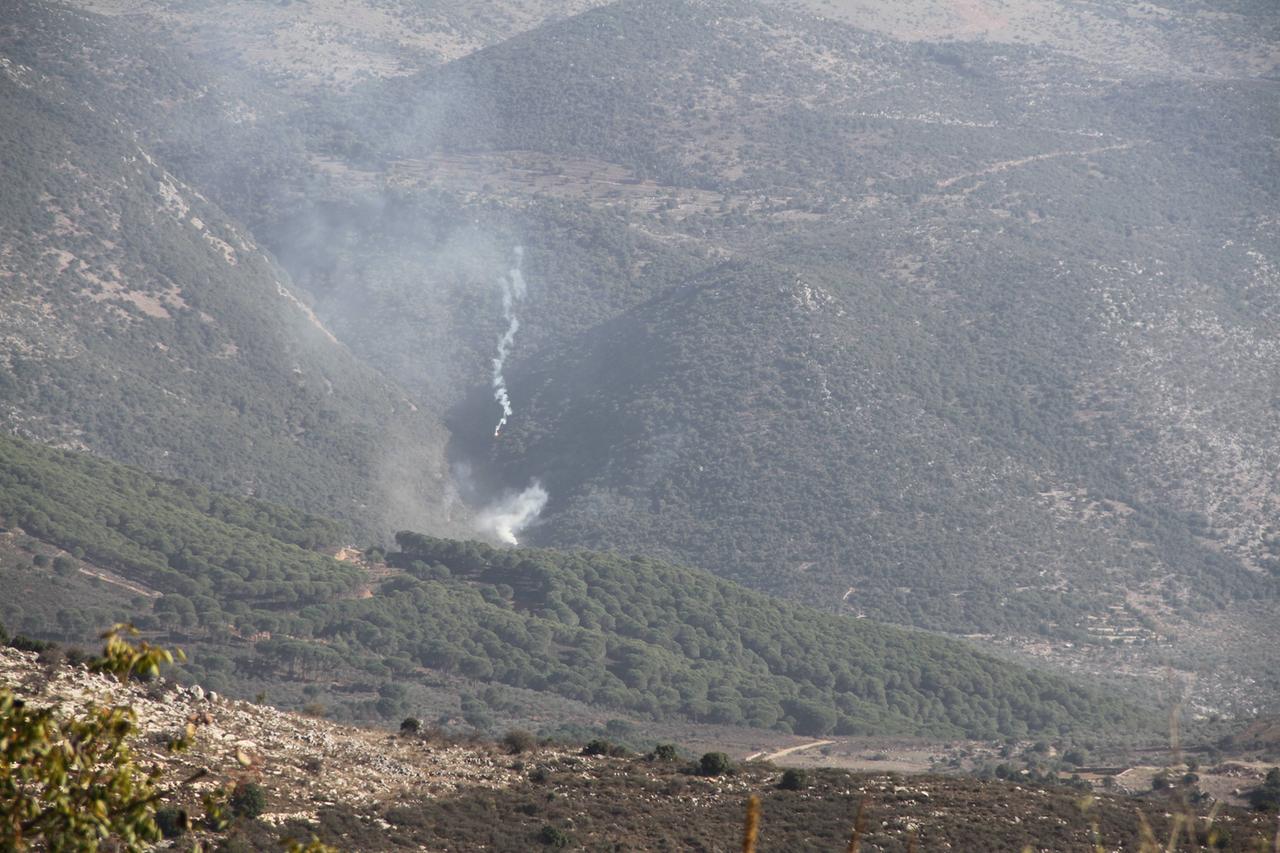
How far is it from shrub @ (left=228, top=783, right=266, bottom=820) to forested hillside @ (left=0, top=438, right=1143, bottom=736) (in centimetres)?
3476

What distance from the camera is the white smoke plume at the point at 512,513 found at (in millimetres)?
111188

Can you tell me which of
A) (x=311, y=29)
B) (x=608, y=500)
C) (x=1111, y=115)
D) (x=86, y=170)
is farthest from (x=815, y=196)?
(x=311, y=29)

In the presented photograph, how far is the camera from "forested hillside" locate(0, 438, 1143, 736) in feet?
237

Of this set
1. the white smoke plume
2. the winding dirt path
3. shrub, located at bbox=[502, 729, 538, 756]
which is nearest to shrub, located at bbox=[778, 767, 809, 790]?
shrub, located at bbox=[502, 729, 538, 756]

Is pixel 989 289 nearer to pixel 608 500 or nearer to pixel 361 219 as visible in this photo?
pixel 608 500

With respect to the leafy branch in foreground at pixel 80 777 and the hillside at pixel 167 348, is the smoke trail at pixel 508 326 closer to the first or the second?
the hillside at pixel 167 348

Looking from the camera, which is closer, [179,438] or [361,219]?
[179,438]

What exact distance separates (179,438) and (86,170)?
27.0 m

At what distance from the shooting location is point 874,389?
4532 inches

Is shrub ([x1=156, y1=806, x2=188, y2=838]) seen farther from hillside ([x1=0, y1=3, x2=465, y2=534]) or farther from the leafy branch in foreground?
hillside ([x1=0, y1=3, x2=465, y2=534])

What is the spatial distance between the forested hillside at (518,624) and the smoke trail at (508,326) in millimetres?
36748

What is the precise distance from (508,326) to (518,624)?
201 feet

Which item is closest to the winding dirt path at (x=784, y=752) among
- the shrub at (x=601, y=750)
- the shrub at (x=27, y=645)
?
the shrub at (x=601, y=750)

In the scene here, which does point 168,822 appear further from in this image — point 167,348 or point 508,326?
point 508,326
